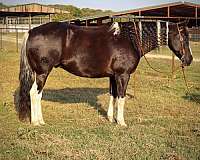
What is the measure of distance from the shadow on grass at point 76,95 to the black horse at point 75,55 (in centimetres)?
157

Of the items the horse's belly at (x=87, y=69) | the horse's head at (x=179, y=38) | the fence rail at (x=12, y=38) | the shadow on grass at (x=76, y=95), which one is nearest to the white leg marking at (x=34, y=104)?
the horse's belly at (x=87, y=69)

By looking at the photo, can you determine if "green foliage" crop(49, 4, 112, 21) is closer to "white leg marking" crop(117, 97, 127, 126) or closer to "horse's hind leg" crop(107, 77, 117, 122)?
"horse's hind leg" crop(107, 77, 117, 122)

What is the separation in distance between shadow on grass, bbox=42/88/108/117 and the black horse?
5.14 feet

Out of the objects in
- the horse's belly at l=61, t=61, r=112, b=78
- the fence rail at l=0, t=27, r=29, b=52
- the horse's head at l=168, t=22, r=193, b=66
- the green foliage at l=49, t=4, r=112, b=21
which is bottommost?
the fence rail at l=0, t=27, r=29, b=52

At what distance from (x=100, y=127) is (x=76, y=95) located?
3638 millimetres

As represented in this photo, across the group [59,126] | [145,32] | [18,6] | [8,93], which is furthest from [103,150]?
[18,6]

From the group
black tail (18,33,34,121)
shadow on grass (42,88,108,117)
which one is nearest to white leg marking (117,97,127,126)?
shadow on grass (42,88,108,117)

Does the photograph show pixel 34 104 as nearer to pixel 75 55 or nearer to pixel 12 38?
pixel 75 55

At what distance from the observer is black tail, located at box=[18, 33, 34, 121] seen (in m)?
7.13

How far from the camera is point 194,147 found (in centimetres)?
564

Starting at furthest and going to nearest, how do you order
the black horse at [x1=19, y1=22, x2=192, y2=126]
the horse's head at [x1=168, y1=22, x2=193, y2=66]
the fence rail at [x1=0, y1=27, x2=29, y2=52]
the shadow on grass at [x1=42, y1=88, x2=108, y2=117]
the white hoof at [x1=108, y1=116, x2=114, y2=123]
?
the fence rail at [x1=0, y1=27, x2=29, y2=52]
the shadow on grass at [x1=42, y1=88, x2=108, y2=117]
the white hoof at [x1=108, y1=116, x2=114, y2=123]
the horse's head at [x1=168, y1=22, x2=193, y2=66]
the black horse at [x1=19, y1=22, x2=192, y2=126]

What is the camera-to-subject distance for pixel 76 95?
10.4 m

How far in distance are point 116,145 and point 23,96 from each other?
2.53 m

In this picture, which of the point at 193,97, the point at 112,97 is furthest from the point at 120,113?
the point at 193,97
